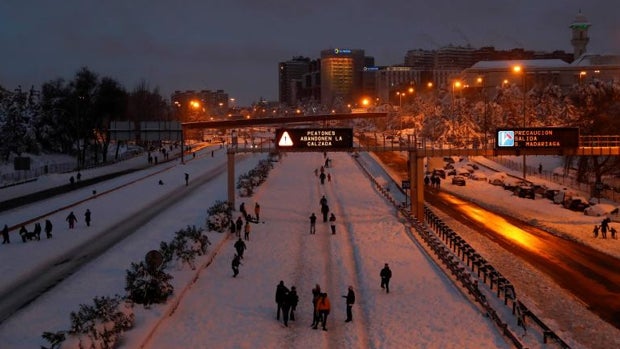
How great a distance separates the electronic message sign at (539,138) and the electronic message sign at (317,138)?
1008 cm

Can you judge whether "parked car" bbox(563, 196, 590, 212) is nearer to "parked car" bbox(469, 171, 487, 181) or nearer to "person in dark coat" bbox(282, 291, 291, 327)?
"parked car" bbox(469, 171, 487, 181)

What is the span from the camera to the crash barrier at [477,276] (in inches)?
822

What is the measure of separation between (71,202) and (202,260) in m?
26.8

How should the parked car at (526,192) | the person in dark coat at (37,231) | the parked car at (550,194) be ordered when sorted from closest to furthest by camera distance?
the person in dark coat at (37,231)
the parked car at (550,194)
the parked car at (526,192)

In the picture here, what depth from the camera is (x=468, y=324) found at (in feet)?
71.6

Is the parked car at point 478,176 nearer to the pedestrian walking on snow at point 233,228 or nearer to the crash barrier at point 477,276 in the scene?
the crash barrier at point 477,276

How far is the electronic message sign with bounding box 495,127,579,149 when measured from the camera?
42.0 meters

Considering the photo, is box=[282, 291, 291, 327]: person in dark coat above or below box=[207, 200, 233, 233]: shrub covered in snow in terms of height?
below

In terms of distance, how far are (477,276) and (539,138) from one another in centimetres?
1689

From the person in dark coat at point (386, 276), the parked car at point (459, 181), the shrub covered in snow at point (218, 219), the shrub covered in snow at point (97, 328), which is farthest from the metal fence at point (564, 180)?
the shrub covered in snow at point (97, 328)

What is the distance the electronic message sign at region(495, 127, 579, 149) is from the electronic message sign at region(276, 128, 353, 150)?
10083 millimetres

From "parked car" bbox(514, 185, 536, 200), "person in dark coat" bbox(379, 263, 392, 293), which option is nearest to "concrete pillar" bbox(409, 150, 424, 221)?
"parked car" bbox(514, 185, 536, 200)

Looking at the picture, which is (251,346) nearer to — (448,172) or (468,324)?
(468,324)

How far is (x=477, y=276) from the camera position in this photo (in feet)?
94.2
